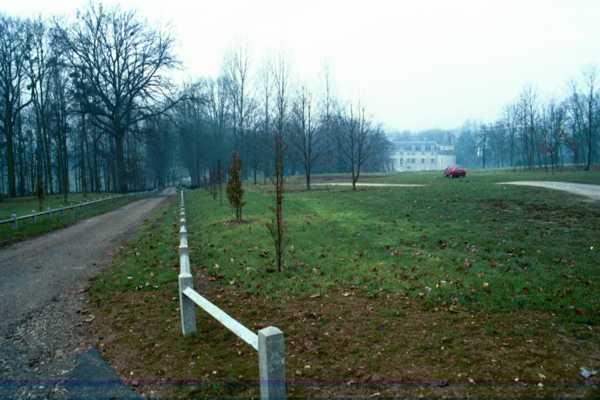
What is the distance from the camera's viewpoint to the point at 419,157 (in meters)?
131

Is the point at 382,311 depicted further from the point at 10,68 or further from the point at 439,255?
the point at 10,68

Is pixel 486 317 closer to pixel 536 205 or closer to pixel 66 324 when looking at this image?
pixel 66 324

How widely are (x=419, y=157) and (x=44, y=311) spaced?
13317cm

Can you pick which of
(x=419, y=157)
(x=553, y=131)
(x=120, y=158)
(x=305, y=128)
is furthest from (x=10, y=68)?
(x=419, y=157)

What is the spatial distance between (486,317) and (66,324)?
5.62 meters

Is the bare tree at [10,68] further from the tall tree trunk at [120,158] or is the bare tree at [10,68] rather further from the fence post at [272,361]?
the fence post at [272,361]

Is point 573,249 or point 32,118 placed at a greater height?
point 32,118

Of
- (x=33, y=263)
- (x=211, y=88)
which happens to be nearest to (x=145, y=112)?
(x=211, y=88)

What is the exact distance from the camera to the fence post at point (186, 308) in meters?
4.75

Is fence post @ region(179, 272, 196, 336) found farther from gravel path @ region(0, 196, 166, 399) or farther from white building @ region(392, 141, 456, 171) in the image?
white building @ region(392, 141, 456, 171)

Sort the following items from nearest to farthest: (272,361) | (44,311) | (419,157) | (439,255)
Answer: (272,361) < (44,311) < (439,255) < (419,157)

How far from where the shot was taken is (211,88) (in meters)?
63.1

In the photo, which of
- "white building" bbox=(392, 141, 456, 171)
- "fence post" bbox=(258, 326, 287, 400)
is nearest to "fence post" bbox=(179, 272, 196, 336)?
"fence post" bbox=(258, 326, 287, 400)

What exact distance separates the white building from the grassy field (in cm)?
12232
